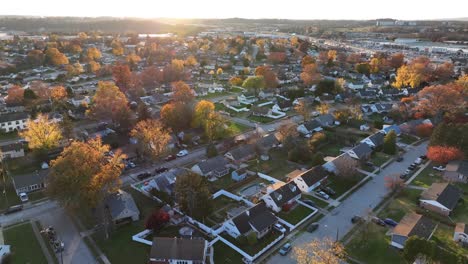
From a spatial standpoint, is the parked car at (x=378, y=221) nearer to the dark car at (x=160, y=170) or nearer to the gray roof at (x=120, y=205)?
the gray roof at (x=120, y=205)

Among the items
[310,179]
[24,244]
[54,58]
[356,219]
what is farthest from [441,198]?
[54,58]

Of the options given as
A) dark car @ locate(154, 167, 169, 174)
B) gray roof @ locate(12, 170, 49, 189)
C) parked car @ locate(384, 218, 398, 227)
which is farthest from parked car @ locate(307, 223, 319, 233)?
gray roof @ locate(12, 170, 49, 189)

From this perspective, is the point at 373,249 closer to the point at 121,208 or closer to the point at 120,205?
the point at 121,208

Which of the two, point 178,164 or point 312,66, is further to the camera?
point 312,66

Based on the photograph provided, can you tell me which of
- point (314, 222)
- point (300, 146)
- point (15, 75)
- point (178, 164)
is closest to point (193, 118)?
point (178, 164)

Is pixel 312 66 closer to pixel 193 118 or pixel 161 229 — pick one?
pixel 193 118

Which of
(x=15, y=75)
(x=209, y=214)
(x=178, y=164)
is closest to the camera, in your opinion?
(x=209, y=214)
